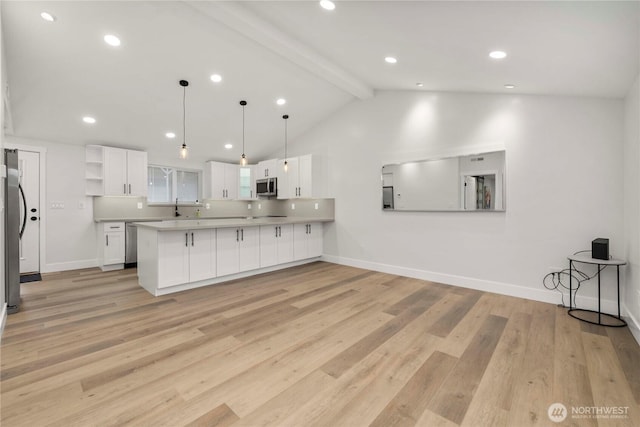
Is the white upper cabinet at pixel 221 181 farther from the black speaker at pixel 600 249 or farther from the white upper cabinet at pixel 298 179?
the black speaker at pixel 600 249

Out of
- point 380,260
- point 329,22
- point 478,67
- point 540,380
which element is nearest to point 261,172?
point 380,260

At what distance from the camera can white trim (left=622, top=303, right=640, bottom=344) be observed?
2.39 metres

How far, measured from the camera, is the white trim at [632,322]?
94.0 inches

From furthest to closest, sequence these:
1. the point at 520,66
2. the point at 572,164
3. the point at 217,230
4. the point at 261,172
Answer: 1. the point at 261,172
2. the point at 217,230
3. the point at 572,164
4. the point at 520,66

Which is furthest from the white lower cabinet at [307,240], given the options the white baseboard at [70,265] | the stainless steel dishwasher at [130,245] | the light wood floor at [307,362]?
the white baseboard at [70,265]

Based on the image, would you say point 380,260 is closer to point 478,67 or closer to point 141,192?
point 478,67

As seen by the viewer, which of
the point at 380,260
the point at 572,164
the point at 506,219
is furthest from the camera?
the point at 380,260

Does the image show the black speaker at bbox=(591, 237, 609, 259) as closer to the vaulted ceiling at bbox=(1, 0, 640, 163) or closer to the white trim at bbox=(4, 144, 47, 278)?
the vaulted ceiling at bbox=(1, 0, 640, 163)

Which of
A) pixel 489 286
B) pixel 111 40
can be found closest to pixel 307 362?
pixel 489 286

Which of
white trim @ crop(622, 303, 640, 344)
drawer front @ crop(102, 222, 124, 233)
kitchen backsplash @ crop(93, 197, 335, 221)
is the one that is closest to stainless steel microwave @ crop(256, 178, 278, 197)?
kitchen backsplash @ crop(93, 197, 335, 221)

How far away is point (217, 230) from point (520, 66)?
156 inches

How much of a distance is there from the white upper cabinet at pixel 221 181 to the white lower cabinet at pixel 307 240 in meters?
2.38

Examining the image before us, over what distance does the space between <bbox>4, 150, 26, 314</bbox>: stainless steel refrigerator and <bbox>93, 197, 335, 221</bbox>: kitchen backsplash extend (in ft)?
7.90

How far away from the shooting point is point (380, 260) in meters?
4.91
